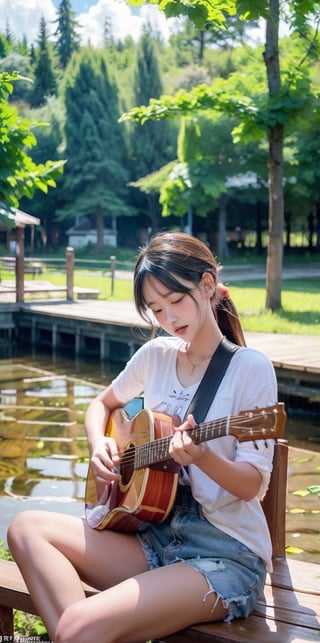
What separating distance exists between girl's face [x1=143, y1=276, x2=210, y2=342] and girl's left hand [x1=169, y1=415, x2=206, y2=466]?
1.43 feet

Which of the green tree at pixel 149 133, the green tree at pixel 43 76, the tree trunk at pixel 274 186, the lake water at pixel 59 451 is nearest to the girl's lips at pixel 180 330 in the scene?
the lake water at pixel 59 451

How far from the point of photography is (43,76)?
47.3m

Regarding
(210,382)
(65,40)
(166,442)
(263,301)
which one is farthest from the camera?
(65,40)

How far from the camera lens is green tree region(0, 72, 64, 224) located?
621 cm

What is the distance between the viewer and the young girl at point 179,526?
2219mm

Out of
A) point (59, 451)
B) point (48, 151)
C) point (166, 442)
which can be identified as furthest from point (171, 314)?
point (48, 151)

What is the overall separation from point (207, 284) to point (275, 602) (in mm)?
939

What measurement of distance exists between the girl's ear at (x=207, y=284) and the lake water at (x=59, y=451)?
1.30m

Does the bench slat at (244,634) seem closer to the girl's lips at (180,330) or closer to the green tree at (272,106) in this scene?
the girl's lips at (180,330)

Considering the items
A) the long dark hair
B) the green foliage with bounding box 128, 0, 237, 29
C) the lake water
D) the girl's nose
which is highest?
the green foliage with bounding box 128, 0, 237, 29

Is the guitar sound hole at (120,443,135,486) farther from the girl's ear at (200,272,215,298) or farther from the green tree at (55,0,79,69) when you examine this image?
the green tree at (55,0,79,69)

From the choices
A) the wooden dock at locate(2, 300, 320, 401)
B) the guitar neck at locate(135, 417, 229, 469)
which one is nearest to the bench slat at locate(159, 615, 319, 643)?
the guitar neck at locate(135, 417, 229, 469)

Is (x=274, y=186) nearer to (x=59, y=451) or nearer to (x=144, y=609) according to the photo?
(x=59, y=451)

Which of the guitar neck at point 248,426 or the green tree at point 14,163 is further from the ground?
the green tree at point 14,163
